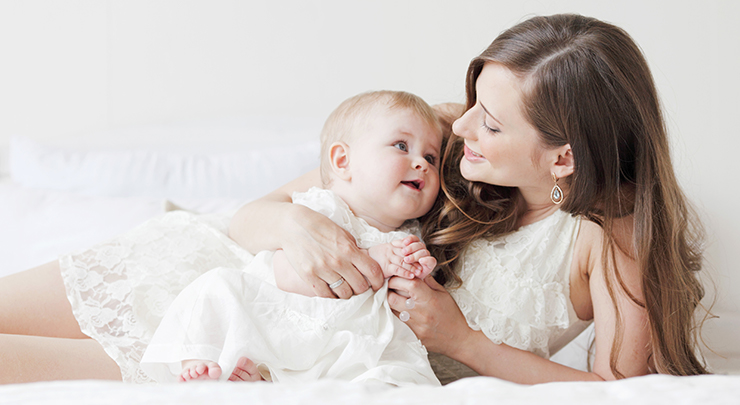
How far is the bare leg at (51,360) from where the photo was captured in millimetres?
995

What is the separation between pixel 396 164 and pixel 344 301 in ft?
1.09

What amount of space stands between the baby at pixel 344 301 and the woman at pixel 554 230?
0.05m

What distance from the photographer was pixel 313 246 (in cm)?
113

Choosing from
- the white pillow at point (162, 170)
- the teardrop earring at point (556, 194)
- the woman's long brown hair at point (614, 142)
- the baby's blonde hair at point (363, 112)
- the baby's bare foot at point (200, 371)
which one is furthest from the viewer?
the white pillow at point (162, 170)

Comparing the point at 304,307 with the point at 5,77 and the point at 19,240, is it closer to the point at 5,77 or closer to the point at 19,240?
the point at 19,240

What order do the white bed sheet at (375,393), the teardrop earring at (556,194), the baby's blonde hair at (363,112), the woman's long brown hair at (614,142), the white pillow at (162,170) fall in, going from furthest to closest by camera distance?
the white pillow at (162,170) → the baby's blonde hair at (363,112) → the teardrop earring at (556,194) → the woman's long brown hair at (614,142) → the white bed sheet at (375,393)

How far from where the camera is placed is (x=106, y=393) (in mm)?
654

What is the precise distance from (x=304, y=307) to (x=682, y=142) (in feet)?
4.52

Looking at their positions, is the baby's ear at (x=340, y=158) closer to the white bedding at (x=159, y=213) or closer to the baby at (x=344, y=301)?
the baby at (x=344, y=301)

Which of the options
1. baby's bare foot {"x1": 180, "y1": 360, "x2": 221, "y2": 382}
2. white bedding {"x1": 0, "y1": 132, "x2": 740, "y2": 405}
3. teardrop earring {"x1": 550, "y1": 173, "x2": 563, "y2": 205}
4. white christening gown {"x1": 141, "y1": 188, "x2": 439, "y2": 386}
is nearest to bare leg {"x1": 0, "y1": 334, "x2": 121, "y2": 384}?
white christening gown {"x1": 141, "y1": 188, "x2": 439, "y2": 386}

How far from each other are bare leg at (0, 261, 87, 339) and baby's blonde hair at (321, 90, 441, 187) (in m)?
0.68

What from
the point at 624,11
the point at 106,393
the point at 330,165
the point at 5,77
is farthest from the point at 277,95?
the point at 106,393

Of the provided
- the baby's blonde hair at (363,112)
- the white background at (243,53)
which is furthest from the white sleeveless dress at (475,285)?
the white background at (243,53)

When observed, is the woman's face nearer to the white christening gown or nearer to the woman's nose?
the woman's nose
